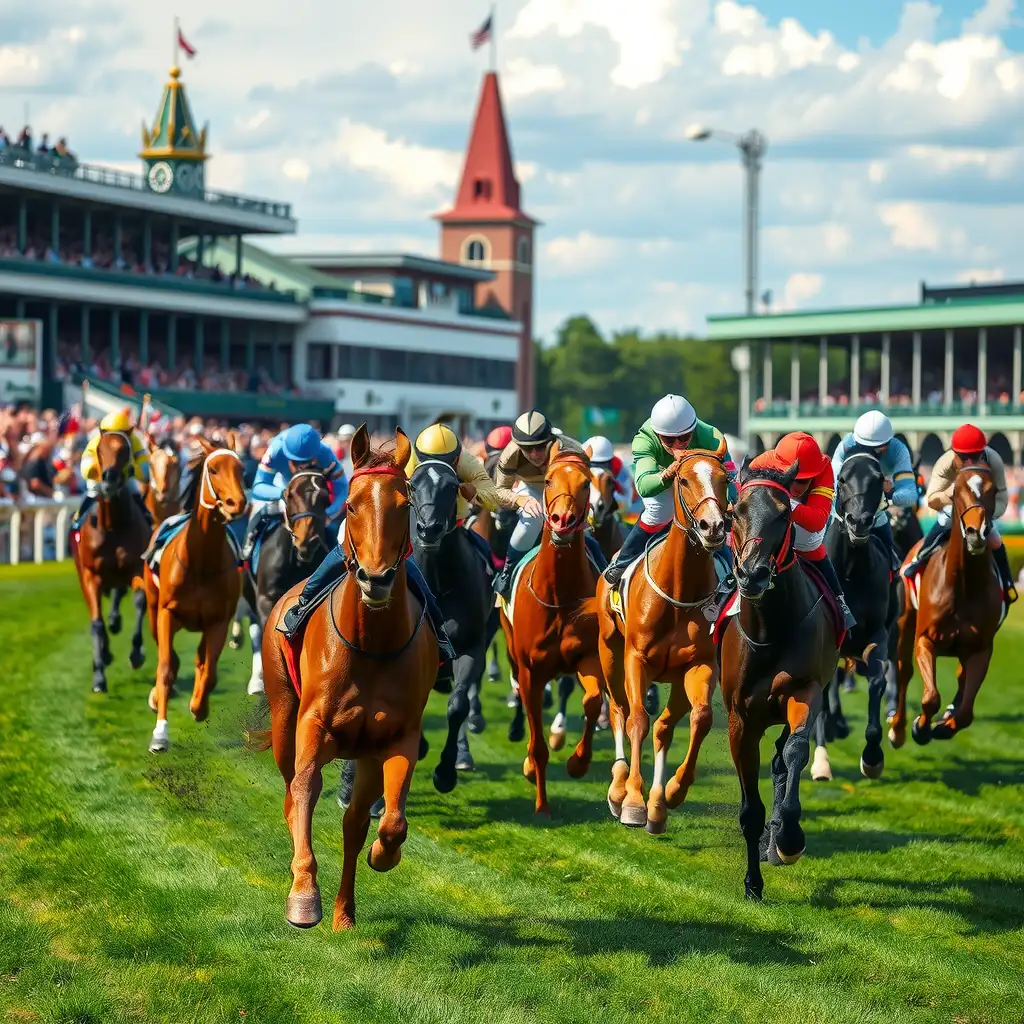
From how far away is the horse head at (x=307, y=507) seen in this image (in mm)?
10469

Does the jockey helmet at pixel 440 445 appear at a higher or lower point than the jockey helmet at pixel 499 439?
lower

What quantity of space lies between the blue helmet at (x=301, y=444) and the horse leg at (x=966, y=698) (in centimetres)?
447

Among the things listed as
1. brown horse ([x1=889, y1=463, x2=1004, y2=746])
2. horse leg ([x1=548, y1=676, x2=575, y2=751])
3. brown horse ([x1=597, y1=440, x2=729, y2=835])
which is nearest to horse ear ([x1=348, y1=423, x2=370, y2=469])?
brown horse ([x1=597, y1=440, x2=729, y2=835])

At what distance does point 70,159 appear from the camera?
2019 inches

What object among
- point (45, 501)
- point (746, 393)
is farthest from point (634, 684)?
point (746, 393)

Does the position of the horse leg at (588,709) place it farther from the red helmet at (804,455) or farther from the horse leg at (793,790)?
the red helmet at (804,455)

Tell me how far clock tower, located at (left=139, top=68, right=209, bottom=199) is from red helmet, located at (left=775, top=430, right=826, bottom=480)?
55846mm

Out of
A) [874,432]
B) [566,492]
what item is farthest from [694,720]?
[874,432]

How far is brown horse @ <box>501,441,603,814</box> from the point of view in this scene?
959 cm

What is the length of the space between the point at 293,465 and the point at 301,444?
0.20 m

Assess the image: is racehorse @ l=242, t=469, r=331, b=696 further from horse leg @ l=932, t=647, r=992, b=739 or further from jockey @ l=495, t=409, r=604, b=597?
horse leg @ l=932, t=647, r=992, b=739

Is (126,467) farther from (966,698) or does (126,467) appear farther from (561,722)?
(966,698)

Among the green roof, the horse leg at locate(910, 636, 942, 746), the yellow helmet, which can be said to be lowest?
the horse leg at locate(910, 636, 942, 746)

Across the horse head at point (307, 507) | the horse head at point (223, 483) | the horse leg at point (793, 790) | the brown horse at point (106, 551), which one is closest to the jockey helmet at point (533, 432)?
the horse head at point (307, 507)
